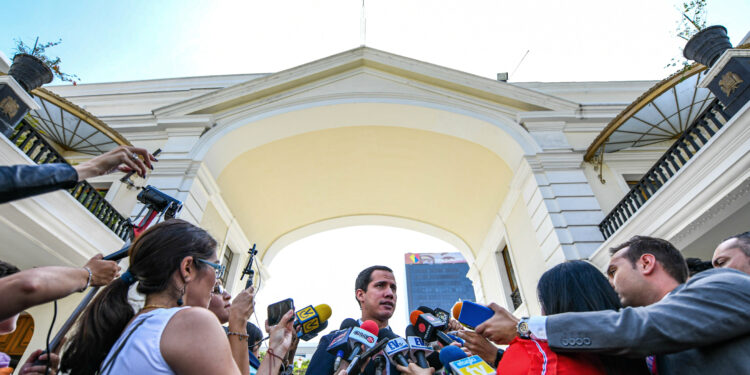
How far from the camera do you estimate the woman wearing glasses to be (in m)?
1.25

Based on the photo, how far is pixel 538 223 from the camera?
318 inches

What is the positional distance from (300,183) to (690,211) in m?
9.86

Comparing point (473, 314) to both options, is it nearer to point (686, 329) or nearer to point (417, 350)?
point (417, 350)

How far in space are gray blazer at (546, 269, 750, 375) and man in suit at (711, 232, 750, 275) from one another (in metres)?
1.37

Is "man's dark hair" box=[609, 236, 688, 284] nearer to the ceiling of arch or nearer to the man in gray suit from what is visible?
the man in gray suit

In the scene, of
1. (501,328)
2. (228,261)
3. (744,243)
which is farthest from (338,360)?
(228,261)

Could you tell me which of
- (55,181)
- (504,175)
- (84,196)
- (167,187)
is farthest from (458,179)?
(55,181)

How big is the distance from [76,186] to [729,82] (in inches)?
419

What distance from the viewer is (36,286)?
135cm

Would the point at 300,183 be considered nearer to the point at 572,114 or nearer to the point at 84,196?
the point at 84,196

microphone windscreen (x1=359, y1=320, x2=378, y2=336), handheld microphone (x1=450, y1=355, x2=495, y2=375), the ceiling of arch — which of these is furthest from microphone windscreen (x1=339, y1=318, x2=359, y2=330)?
the ceiling of arch

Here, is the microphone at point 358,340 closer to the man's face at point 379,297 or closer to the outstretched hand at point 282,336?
the outstretched hand at point 282,336

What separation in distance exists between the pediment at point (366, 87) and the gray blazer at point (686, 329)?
9.21 metres

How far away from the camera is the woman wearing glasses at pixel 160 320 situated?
4.09 feet
